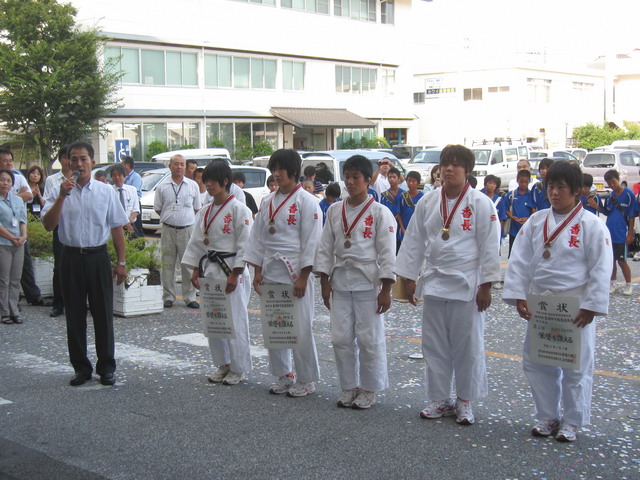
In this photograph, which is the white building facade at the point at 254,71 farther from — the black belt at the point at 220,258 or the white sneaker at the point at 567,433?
the white sneaker at the point at 567,433

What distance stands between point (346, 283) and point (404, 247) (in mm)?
493

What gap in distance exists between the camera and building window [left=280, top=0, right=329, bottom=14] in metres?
43.0

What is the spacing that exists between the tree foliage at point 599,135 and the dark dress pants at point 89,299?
52482mm

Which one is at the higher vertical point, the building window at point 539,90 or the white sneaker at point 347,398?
the building window at point 539,90

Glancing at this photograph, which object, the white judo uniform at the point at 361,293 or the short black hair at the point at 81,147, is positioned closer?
the white judo uniform at the point at 361,293

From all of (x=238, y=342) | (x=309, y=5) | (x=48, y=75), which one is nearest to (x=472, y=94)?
(x=309, y=5)

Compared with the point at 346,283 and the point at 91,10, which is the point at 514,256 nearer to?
the point at 346,283

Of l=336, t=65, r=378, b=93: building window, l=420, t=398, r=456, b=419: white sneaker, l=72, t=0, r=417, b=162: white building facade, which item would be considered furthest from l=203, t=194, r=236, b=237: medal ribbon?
l=336, t=65, r=378, b=93: building window

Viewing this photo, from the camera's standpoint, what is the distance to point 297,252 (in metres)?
5.93

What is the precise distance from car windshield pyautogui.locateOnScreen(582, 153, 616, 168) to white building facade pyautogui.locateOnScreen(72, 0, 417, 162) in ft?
53.0

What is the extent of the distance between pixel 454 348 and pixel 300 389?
1.36 m

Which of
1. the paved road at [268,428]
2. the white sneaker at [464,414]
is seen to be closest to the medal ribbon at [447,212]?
the white sneaker at [464,414]

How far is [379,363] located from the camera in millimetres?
5559

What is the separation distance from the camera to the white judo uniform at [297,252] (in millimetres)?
5875
